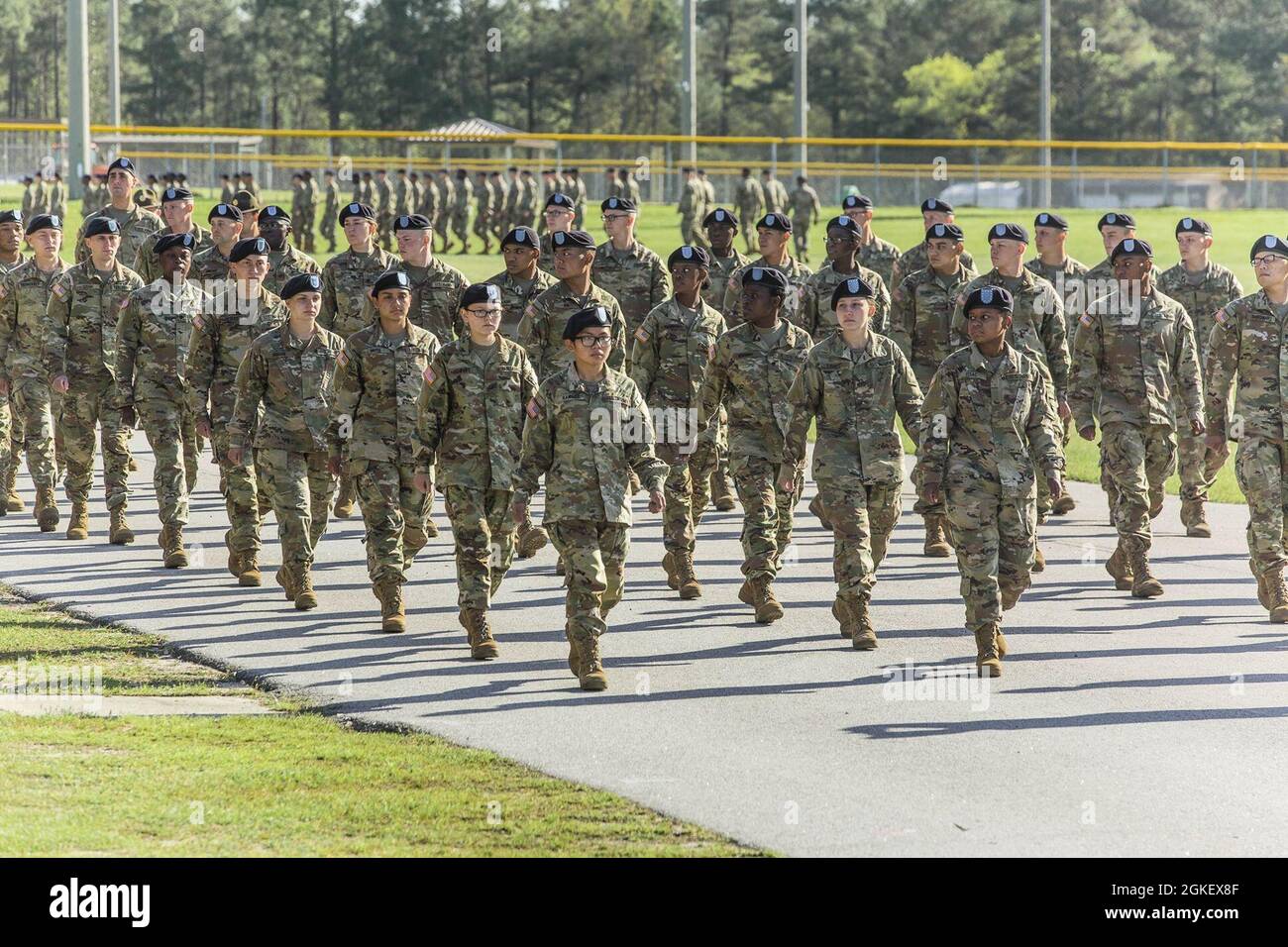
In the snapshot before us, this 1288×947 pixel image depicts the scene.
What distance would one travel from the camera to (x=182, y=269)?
14273 mm

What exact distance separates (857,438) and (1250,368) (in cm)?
272

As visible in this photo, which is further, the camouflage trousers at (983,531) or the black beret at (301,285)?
the black beret at (301,285)

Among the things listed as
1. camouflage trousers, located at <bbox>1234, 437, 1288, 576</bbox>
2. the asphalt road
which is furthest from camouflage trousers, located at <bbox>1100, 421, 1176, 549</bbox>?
camouflage trousers, located at <bbox>1234, 437, 1288, 576</bbox>

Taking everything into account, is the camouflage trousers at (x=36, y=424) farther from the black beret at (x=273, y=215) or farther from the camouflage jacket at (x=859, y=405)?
the camouflage jacket at (x=859, y=405)

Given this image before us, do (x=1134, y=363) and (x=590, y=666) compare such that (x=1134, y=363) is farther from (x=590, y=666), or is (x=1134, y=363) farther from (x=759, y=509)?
(x=590, y=666)

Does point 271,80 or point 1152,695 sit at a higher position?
point 271,80

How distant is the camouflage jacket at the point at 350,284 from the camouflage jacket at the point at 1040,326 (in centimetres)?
474

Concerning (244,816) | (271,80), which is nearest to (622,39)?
(271,80)

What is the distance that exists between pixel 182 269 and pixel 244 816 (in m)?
7.17

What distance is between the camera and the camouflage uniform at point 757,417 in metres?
11.9

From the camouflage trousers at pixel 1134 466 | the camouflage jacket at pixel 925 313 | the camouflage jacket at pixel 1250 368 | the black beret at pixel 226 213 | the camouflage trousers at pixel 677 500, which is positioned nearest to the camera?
the camouflage jacket at pixel 1250 368

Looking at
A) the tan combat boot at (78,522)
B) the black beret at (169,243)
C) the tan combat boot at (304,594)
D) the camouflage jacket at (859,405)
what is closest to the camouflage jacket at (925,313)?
the camouflage jacket at (859,405)

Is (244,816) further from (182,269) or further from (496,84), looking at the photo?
(496,84)

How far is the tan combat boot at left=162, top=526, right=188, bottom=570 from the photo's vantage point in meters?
13.9
